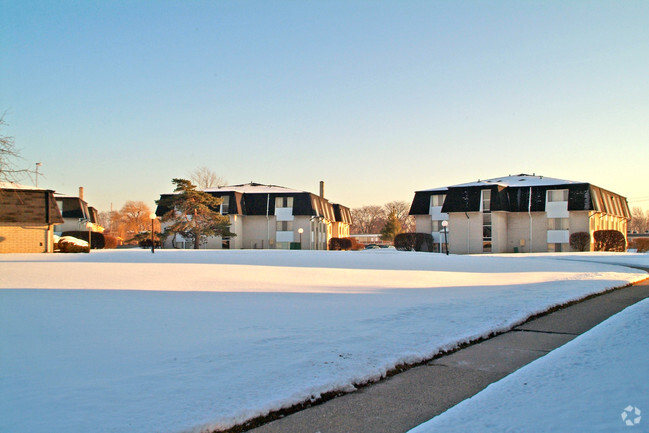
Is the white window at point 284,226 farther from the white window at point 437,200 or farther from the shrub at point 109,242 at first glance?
the shrub at point 109,242

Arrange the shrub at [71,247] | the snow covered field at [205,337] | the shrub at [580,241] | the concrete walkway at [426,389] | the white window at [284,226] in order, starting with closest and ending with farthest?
the concrete walkway at [426,389]
the snow covered field at [205,337]
the shrub at [71,247]
the shrub at [580,241]
the white window at [284,226]

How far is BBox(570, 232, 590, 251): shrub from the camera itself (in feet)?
168

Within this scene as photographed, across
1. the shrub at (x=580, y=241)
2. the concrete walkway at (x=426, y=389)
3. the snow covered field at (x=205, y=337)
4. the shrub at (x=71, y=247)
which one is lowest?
the concrete walkway at (x=426, y=389)

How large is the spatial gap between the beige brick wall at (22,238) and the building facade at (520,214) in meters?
35.3

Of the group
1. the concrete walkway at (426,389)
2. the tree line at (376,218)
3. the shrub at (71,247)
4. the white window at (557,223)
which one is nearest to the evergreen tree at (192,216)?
the shrub at (71,247)

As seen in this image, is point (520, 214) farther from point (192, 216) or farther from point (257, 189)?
point (192, 216)

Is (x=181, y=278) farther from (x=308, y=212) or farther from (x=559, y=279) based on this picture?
(x=308, y=212)

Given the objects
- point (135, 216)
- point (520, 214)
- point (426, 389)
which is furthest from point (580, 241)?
point (135, 216)

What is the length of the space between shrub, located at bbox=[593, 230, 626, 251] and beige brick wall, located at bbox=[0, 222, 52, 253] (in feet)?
160

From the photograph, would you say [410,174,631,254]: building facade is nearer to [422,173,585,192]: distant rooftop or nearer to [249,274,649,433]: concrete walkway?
[422,173,585,192]: distant rooftop

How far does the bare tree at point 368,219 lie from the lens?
158375mm

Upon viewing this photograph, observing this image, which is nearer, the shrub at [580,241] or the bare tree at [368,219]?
the shrub at [580,241]

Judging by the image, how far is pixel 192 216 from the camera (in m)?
50.8

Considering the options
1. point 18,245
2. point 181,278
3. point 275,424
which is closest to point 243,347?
point 275,424
